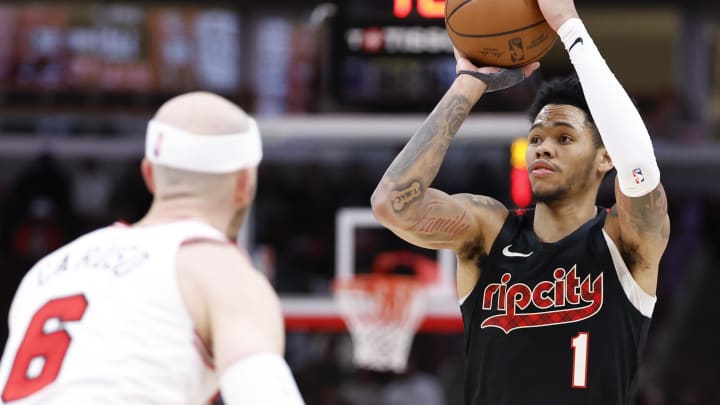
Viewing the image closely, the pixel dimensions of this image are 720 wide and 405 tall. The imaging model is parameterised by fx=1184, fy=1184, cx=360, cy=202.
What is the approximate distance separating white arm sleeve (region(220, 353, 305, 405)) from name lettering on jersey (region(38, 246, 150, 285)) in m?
0.39

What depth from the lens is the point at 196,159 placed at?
281 cm

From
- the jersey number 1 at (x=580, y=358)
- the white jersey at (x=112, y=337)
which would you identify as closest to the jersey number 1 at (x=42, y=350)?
the white jersey at (x=112, y=337)

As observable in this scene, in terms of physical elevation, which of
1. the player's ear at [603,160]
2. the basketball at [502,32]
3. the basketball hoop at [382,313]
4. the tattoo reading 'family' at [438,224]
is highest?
the basketball at [502,32]

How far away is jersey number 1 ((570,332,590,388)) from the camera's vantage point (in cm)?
350

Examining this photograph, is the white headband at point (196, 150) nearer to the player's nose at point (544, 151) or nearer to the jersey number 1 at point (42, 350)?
the jersey number 1 at point (42, 350)

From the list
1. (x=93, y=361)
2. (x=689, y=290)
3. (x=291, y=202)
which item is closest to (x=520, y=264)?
(x=93, y=361)

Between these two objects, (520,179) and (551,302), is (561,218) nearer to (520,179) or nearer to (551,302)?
(551,302)

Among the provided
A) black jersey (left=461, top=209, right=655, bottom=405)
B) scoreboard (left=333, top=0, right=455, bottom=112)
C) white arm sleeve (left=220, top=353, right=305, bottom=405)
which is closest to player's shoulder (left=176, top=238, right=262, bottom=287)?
white arm sleeve (left=220, top=353, right=305, bottom=405)

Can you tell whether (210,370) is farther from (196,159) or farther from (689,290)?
(689,290)

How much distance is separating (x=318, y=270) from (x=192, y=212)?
8.57 m

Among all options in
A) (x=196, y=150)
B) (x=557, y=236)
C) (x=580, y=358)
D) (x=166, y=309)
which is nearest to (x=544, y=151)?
(x=557, y=236)

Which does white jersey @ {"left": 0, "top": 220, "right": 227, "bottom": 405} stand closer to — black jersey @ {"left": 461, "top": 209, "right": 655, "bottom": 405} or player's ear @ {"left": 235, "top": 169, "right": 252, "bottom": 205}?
player's ear @ {"left": 235, "top": 169, "right": 252, "bottom": 205}

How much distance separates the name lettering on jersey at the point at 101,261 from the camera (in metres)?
2.72

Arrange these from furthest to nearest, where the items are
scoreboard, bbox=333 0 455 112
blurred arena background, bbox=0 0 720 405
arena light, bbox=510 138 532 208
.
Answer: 1. blurred arena background, bbox=0 0 720 405
2. arena light, bbox=510 138 532 208
3. scoreboard, bbox=333 0 455 112
